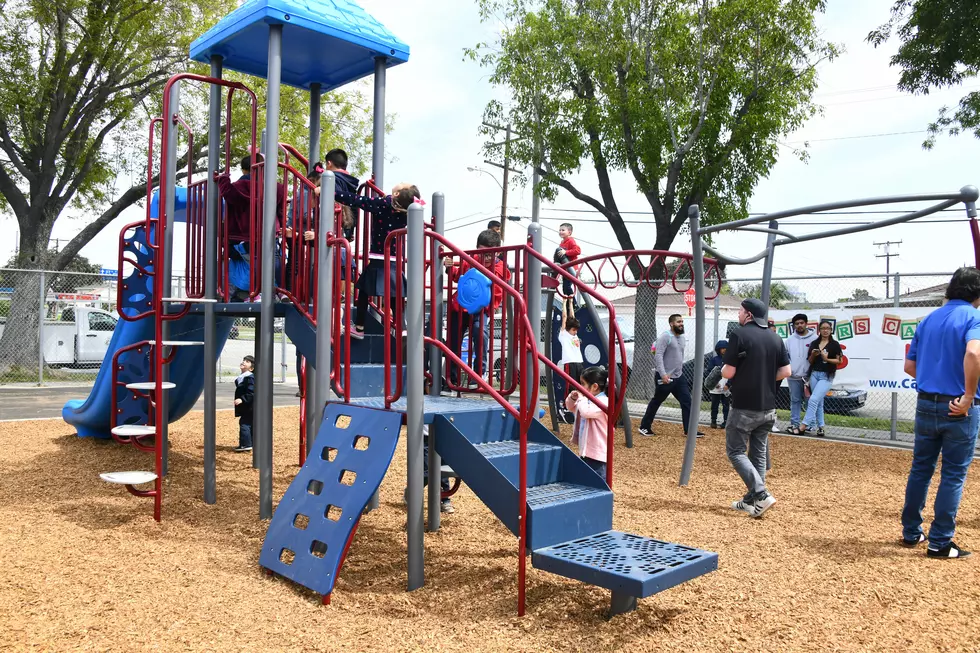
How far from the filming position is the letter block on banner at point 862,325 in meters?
9.93

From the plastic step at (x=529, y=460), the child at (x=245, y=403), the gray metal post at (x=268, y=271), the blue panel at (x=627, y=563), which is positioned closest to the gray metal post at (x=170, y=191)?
the gray metal post at (x=268, y=271)

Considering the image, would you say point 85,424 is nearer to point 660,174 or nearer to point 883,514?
point 883,514

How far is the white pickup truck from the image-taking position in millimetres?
17828

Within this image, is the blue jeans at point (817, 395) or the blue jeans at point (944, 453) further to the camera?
the blue jeans at point (817, 395)

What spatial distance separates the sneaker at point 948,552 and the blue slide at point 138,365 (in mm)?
5956

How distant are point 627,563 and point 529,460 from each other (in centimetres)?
90

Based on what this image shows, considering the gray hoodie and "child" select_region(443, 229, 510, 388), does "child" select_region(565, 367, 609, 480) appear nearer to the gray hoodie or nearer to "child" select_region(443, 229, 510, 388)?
"child" select_region(443, 229, 510, 388)

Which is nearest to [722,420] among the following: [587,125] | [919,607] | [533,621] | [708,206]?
[708,206]

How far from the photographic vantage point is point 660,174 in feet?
51.0

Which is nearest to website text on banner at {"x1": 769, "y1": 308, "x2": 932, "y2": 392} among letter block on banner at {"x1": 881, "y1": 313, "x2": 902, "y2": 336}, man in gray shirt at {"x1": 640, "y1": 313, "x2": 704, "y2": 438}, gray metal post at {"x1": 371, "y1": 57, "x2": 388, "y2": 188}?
letter block on banner at {"x1": 881, "y1": 313, "x2": 902, "y2": 336}

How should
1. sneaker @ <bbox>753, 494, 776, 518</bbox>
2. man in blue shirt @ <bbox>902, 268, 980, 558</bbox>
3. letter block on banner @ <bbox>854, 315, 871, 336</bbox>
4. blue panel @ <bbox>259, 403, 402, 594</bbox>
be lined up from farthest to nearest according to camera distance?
1. letter block on banner @ <bbox>854, 315, 871, 336</bbox>
2. sneaker @ <bbox>753, 494, 776, 518</bbox>
3. man in blue shirt @ <bbox>902, 268, 980, 558</bbox>
4. blue panel @ <bbox>259, 403, 402, 594</bbox>

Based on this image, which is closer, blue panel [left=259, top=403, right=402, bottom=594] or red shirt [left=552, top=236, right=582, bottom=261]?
blue panel [left=259, top=403, right=402, bottom=594]

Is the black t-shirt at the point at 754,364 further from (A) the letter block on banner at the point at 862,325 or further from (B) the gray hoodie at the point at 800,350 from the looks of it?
(B) the gray hoodie at the point at 800,350

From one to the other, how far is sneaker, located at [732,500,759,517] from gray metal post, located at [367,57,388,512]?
2904 mm
